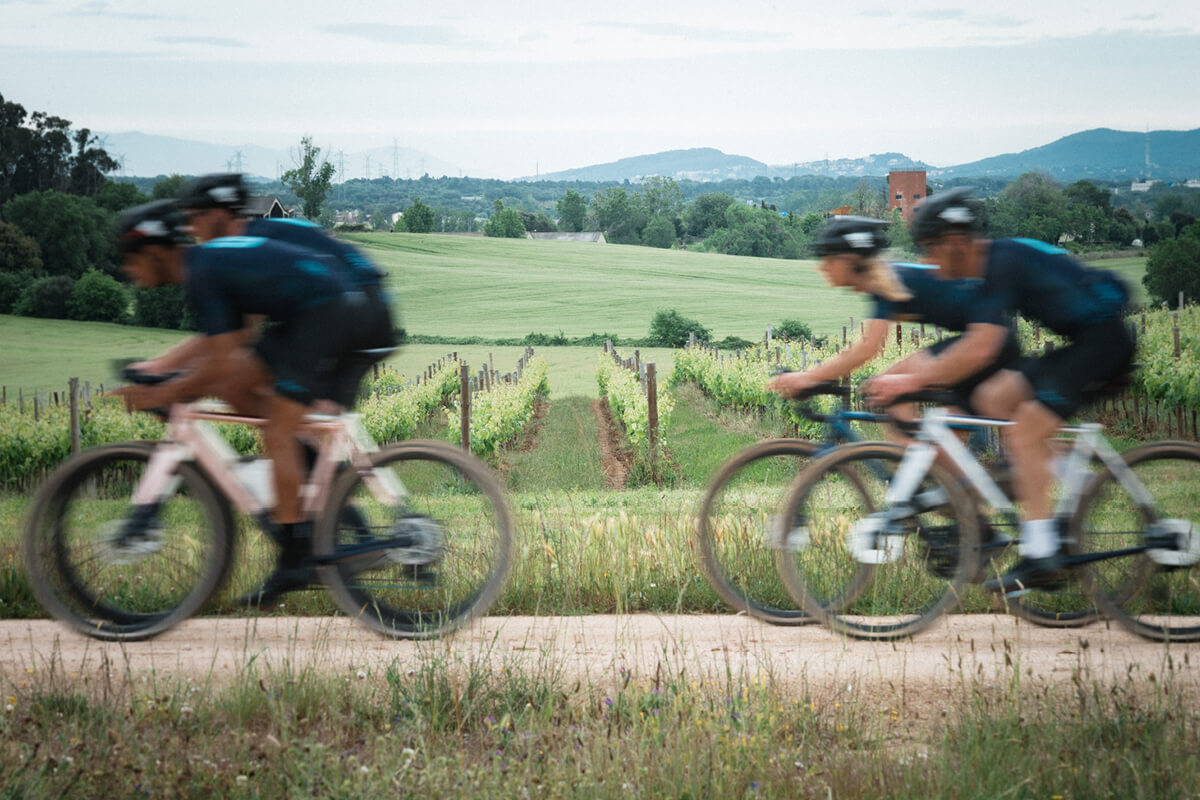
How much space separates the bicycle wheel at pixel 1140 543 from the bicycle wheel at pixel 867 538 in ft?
1.51

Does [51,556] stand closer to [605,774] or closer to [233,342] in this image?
[233,342]

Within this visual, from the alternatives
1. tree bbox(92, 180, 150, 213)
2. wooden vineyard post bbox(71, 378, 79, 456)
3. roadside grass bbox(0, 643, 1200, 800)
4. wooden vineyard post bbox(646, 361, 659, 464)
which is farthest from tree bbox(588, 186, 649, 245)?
roadside grass bbox(0, 643, 1200, 800)

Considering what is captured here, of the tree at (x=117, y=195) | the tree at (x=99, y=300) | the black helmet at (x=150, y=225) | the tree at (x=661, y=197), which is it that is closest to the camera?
the black helmet at (x=150, y=225)

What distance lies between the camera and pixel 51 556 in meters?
4.18

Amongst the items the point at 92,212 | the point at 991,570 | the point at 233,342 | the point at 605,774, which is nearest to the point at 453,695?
the point at 605,774

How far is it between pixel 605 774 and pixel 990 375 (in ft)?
7.11

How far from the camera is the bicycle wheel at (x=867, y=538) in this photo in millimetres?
4039

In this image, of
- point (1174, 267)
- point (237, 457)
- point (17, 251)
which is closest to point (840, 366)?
point (237, 457)

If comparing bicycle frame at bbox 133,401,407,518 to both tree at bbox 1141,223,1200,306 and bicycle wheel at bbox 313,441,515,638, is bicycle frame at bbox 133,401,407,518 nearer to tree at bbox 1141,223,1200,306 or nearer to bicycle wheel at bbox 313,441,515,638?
bicycle wheel at bbox 313,441,515,638

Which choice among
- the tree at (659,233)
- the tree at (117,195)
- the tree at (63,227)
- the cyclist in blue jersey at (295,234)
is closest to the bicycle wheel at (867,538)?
the cyclist in blue jersey at (295,234)

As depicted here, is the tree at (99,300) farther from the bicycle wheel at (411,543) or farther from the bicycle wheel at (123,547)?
the bicycle wheel at (411,543)

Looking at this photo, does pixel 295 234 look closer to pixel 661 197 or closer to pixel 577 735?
pixel 577 735

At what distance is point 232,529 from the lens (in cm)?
405

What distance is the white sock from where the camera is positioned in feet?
12.9
